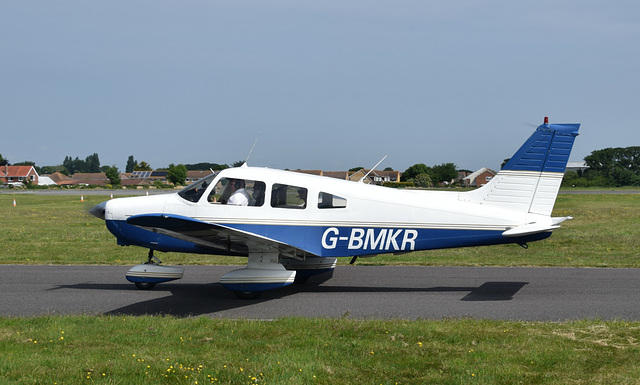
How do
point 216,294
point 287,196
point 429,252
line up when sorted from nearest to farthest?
point 287,196
point 216,294
point 429,252

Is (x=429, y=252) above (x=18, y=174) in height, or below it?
below

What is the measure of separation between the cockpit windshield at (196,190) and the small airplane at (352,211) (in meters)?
0.02

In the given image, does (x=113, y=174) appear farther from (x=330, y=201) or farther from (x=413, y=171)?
(x=330, y=201)

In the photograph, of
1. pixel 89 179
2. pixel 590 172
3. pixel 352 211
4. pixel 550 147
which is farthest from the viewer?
pixel 89 179

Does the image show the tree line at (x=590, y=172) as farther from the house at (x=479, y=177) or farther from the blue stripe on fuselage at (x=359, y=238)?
the blue stripe on fuselage at (x=359, y=238)

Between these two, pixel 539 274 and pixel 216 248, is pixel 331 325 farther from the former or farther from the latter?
pixel 539 274

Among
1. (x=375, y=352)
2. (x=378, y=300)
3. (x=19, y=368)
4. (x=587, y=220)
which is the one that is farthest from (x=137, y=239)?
(x=587, y=220)

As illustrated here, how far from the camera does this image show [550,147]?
962 centimetres

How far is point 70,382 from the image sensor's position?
530 cm

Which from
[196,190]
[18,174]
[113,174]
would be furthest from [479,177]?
[196,190]

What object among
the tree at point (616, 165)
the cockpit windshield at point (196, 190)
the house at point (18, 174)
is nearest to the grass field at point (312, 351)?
the cockpit windshield at point (196, 190)

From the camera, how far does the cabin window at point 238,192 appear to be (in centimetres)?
997

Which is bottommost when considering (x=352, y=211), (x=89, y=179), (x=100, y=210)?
(x=89, y=179)

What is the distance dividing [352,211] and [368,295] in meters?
1.43
